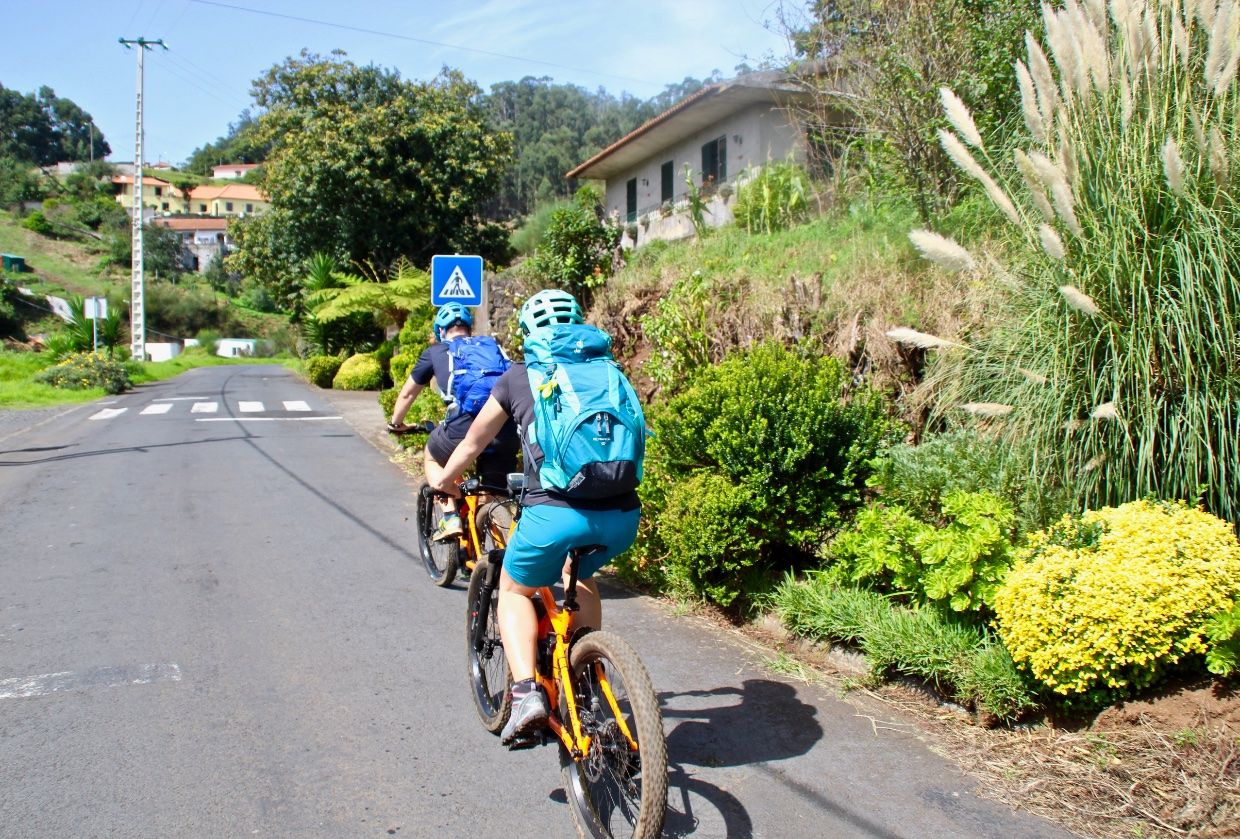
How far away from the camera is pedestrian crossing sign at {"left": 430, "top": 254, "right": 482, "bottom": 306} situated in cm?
1148

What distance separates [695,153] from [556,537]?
24.2 meters

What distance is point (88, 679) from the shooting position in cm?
505

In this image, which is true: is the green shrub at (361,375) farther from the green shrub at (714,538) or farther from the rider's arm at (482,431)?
the rider's arm at (482,431)

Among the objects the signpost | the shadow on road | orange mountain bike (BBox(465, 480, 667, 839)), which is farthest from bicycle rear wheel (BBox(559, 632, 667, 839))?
the signpost

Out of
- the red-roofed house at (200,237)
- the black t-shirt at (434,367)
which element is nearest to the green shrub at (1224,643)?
the black t-shirt at (434,367)

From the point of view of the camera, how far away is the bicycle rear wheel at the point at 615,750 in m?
3.08

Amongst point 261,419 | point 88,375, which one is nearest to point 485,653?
point 261,419

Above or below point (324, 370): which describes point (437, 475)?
below

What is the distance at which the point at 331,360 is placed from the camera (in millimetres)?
29734

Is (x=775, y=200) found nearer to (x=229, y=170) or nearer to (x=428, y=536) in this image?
(x=428, y=536)

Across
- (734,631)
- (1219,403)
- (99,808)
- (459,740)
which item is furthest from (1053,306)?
(99,808)

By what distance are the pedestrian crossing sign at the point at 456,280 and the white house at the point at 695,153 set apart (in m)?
7.00

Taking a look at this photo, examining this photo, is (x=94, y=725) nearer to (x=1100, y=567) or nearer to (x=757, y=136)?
(x=1100, y=567)

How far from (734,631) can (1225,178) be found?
3546mm
